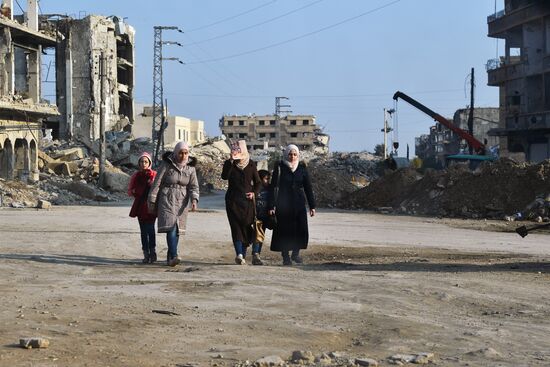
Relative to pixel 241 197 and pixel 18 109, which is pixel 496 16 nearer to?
pixel 18 109

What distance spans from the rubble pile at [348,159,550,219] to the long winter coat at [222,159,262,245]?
2335cm

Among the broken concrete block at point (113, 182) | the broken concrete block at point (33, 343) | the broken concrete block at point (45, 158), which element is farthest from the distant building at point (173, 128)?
the broken concrete block at point (33, 343)

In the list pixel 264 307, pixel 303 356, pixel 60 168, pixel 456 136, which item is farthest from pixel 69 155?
pixel 303 356

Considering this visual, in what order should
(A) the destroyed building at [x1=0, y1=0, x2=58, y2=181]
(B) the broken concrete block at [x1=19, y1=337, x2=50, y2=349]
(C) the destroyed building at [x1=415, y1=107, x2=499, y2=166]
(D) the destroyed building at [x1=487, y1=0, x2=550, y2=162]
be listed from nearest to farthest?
1. (B) the broken concrete block at [x1=19, y1=337, x2=50, y2=349]
2. (A) the destroyed building at [x1=0, y1=0, x2=58, y2=181]
3. (D) the destroyed building at [x1=487, y1=0, x2=550, y2=162]
4. (C) the destroyed building at [x1=415, y1=107, x2=499, y2=166]

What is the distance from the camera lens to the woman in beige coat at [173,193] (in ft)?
41.1

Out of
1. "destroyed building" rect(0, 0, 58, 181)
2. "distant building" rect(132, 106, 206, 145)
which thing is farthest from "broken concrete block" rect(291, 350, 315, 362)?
"distant building" rect(132, 106, 206, 145)

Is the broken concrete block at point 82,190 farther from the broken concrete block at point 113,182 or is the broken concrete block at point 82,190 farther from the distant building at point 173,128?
the distant building at point 173,128

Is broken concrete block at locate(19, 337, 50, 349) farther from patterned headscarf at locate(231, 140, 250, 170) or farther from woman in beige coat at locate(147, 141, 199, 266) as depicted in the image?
patterned headscarf at locate(231, 140, 250, 170)

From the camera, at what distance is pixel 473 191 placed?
121ft

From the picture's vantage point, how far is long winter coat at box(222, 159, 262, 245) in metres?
13.0

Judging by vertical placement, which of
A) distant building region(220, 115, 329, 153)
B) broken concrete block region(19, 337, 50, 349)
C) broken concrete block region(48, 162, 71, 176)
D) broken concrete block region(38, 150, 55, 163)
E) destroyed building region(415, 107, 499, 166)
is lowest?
broken concrete block region(19, 337, 50, 349)

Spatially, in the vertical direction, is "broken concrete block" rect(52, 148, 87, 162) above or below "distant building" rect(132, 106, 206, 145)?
below

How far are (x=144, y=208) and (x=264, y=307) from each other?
5.15 m

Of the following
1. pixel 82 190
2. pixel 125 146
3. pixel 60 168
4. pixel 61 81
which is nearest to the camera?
pixel 82 190
